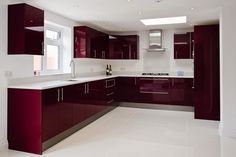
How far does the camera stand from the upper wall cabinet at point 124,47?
609 cm

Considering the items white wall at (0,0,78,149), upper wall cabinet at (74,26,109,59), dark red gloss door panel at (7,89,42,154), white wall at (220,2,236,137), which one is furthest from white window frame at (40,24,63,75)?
white wall at (220,2,236,137)

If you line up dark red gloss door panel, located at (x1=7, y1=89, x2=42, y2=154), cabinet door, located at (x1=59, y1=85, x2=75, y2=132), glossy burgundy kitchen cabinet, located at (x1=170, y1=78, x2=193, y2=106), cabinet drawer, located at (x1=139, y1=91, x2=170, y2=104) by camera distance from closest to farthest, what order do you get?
1. dark red gloss door panel, located at (x1=7, y1=89, x2=42, y2=154)
2. cabinet door, located at (x1=59, y1=85, x2=75, y2=132)
3. glossy burgundy kitchen cabinet, located at (x1=170, y1=78, x2=193, y2=106)
4. cabinet drawer, located at (x1=139, y1=91, x2=170, y2=104)

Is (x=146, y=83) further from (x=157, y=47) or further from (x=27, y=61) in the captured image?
(x=27, y=61)

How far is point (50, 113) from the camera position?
296cm

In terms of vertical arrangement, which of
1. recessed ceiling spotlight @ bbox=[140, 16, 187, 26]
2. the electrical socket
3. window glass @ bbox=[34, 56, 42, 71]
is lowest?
the electrical socket

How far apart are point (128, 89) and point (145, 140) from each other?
2.66 m

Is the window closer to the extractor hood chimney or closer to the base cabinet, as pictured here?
the base cabinet

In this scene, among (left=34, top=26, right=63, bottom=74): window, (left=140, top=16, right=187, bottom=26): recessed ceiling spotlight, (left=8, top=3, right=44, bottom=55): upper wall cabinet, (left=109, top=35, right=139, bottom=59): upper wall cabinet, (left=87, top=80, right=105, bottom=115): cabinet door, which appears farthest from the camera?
(left=109, top=35, right=139, bottom=59): upper wall cabinet

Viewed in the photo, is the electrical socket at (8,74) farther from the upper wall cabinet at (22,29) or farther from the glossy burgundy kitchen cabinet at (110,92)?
the glossy burgundy kitchen cabinet at (110,92)

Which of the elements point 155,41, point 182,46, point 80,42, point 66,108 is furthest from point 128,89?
point 66,108

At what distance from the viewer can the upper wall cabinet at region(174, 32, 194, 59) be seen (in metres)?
5.39

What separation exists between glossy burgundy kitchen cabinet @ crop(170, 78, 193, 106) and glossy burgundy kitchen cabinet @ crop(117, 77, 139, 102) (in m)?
1.00

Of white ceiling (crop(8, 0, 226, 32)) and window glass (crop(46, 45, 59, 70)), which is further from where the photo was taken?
window glass (crop(46, 45, 59, 70))

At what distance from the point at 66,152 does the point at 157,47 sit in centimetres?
409
